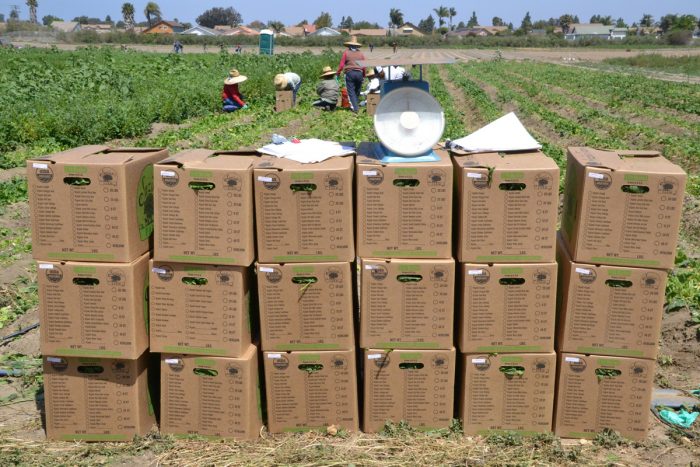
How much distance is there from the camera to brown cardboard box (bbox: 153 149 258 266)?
12.6ft

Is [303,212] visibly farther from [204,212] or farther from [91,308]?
[91,308]

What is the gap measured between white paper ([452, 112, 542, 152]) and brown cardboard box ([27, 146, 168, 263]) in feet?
6.81

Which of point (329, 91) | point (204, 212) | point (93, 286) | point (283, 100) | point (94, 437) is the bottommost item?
point (94, 437)

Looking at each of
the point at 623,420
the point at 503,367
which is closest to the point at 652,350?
the point at 623,420

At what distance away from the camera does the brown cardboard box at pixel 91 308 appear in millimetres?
3906

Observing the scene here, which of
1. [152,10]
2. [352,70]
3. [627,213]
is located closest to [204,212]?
[627,213]

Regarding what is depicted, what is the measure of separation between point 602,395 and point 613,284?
0.70 metres

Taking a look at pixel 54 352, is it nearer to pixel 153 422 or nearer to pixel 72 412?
pixel 72 412

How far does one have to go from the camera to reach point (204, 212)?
3859 mm

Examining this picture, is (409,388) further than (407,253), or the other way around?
(409,388)

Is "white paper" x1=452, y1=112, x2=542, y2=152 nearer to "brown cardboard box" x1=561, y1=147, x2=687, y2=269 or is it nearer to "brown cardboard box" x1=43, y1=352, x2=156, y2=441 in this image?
"brown cardboard box" x1=561, y1=147, x2=687, y2=269

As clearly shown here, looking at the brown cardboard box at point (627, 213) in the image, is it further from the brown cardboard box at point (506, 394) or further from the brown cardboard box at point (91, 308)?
the brown cardboard box at point (91, 308)

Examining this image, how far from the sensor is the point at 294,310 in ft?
13.3

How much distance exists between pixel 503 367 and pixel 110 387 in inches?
94.1
